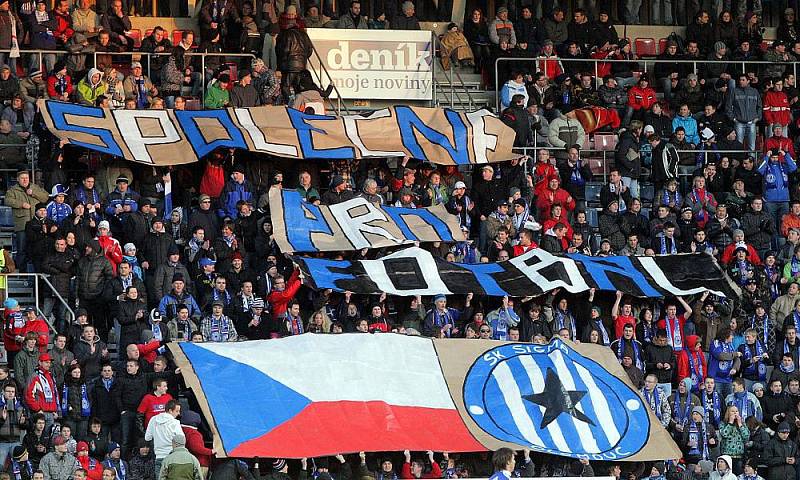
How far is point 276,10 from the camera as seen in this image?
2889 cm

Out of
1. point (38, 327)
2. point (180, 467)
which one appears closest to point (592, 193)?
point (38, 327)

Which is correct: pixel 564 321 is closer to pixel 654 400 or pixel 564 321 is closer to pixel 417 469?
pixel 654 400

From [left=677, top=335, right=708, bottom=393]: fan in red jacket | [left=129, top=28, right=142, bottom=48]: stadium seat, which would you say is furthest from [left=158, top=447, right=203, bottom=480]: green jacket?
[left=129, top=28, right=142, bottom=48]: stadium seat

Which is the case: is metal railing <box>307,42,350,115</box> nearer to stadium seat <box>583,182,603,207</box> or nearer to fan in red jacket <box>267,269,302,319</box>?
stadium seat <box>583,182,603,207</box>

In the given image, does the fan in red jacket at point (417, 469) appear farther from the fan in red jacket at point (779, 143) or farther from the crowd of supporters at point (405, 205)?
the fan in red jacket at point (779, 143)

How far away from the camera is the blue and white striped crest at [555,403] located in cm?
2209

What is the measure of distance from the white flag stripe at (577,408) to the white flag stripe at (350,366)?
4.48ft

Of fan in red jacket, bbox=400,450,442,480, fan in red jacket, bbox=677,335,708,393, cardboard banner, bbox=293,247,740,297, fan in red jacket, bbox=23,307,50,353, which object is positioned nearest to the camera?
fan in red jacket, bbox=400,450,442,480

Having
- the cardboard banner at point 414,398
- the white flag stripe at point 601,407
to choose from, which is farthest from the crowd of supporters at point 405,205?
the white flag stripe at point 601,407

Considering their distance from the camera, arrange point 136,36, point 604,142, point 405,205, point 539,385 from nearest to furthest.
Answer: point 539,385, point 405,205, point 604,142, point 136,36

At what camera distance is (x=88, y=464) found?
20.4 m

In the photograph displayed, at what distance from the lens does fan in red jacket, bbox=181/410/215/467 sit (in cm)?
2052

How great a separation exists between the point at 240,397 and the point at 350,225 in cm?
380

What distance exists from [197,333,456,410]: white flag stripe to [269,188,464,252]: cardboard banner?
1.86 meters
